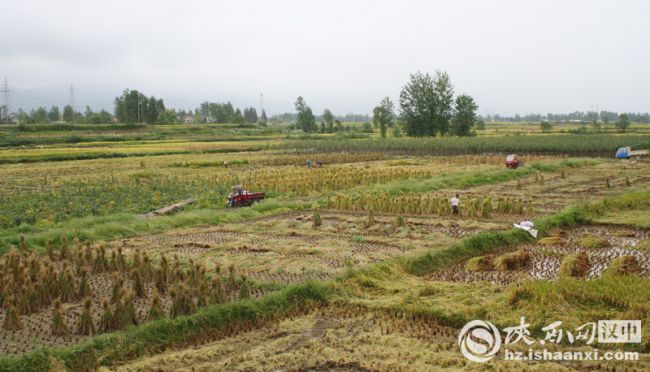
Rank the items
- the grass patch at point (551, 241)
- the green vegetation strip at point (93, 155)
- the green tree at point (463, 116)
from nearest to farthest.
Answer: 1. the grass patch at point (551, 241)
2. the green vegetation strip at point (93, 155)
3. the green tree at point (463, 116)

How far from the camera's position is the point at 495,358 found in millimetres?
6867

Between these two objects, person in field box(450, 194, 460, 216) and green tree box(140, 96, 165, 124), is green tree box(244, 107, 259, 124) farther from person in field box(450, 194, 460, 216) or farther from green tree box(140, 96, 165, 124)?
person in field box(450, 194, 460, 216)

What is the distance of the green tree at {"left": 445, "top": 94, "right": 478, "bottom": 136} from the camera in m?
71.8

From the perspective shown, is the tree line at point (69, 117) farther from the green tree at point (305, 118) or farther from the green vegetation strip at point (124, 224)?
the green vegetation strip at point (124, 224)

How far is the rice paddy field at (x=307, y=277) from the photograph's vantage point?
23.7ft

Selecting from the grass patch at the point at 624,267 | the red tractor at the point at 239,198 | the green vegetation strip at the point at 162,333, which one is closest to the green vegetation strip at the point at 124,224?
the red tractor at the point at 239,198

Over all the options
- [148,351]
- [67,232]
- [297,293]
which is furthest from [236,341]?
A: [67,232]

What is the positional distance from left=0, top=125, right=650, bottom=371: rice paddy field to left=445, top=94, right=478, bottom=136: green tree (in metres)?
48.9

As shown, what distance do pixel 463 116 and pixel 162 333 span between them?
224 feet

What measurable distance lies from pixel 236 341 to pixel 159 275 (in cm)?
289

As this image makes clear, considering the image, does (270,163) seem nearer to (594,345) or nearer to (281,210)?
(281,210)

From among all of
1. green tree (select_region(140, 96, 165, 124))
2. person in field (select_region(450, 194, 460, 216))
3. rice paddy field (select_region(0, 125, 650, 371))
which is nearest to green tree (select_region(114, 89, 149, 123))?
green tree (select_region(140, 96, 165, 124))

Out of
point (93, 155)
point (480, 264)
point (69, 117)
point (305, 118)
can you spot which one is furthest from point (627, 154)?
point (69, 117)

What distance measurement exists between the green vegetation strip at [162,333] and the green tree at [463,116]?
65726mm
